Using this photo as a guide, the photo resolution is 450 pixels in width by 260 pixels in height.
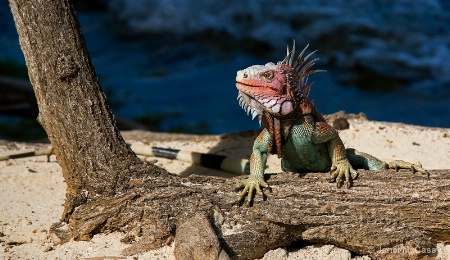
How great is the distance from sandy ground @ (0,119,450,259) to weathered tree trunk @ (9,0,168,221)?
34cm

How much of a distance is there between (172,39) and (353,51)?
4887 mm

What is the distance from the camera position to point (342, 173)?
433cm

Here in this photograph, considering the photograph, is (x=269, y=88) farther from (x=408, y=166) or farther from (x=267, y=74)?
(x=408, y=166)

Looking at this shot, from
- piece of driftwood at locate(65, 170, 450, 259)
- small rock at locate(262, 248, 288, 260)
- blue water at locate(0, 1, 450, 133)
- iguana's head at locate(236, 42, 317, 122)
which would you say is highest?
blue water at locate(0, 1, 450, 133)

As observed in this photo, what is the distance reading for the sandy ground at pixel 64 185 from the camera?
4.43 m

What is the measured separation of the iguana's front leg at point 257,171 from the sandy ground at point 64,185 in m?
0.43

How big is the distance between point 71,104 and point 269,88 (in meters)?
1.34

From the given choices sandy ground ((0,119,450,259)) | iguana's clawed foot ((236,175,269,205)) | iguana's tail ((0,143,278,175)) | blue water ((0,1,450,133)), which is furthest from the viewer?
blue water ((0,1,450,133))

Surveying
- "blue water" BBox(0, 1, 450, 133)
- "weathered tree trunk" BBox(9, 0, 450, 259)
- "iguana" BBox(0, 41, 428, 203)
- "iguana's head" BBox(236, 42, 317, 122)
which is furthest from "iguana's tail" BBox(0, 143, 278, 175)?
"blue water" BBox(0, 1, 450, 133)

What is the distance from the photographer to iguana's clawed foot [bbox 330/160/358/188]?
4.30m

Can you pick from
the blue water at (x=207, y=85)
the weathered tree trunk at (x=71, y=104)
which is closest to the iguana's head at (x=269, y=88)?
the weathered tree trunk at (x=71, y=104)

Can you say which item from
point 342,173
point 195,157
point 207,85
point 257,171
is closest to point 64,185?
point 195,157

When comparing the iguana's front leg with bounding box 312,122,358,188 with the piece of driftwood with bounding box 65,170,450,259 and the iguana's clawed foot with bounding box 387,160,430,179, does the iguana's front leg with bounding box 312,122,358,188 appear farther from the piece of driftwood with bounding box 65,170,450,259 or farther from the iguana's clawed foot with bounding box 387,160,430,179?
the iguana's clawed foot with bounding box 387,160,430,179

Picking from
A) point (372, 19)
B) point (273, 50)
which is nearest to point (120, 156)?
point (273, 50)
